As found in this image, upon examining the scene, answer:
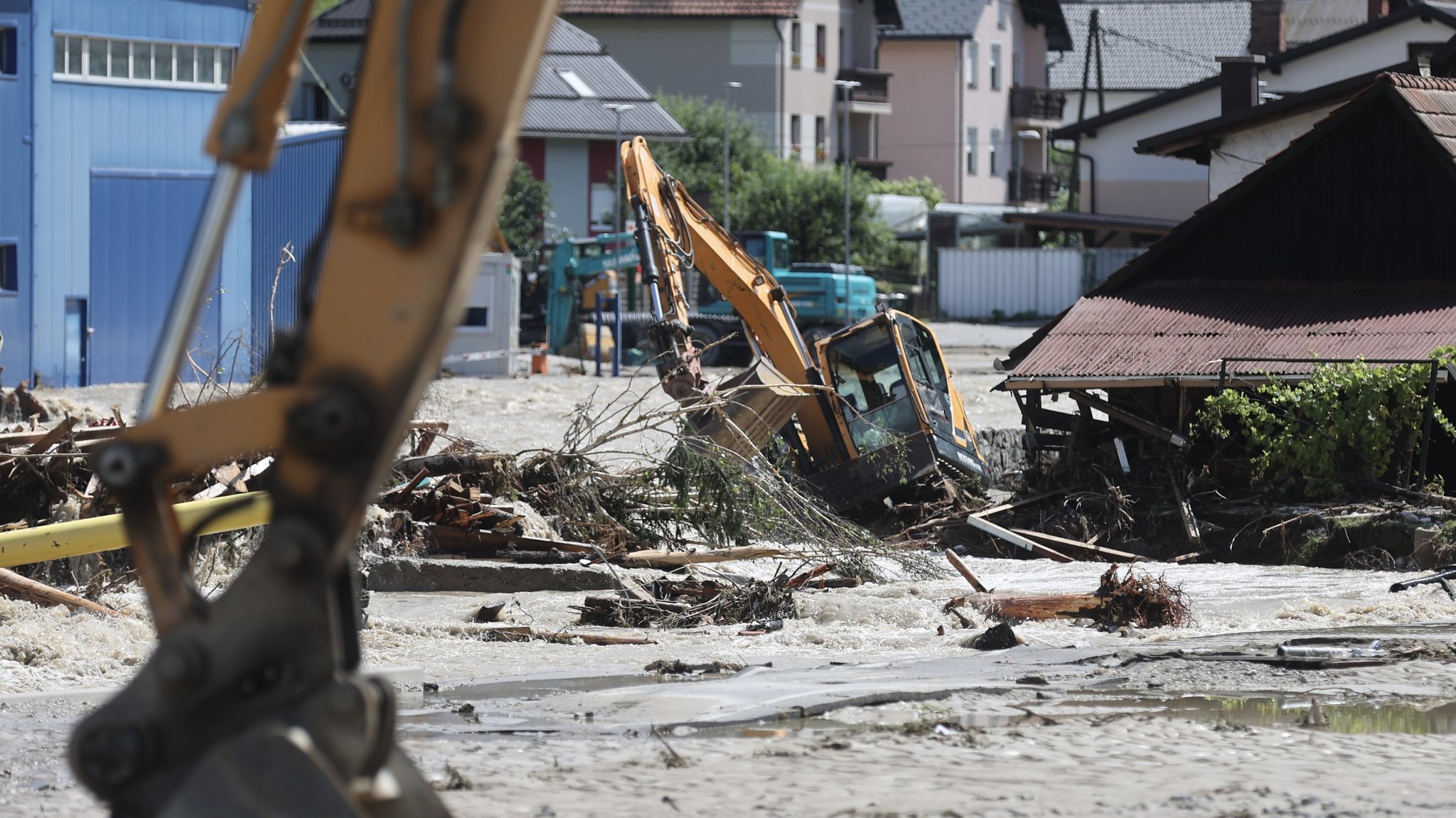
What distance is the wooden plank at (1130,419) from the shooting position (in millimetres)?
16422

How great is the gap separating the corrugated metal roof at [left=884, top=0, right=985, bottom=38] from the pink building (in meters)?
0.03

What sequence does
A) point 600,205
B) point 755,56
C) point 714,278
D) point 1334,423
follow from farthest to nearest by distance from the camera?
point 755,56 < point 600,205 < point 714,278 < point 1334,423

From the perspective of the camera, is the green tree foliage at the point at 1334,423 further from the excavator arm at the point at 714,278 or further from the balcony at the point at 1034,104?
the balcony at the point at 1034,104

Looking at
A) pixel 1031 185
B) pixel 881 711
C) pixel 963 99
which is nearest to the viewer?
pixel 881 711

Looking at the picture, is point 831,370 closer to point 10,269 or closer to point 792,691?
point 792,691

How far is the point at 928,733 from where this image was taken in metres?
7.96

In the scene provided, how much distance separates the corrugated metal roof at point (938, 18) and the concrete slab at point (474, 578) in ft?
194

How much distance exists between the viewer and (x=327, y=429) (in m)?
3.88

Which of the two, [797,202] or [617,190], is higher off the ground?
[797,202]

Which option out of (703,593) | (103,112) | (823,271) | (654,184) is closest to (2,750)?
(703,593)

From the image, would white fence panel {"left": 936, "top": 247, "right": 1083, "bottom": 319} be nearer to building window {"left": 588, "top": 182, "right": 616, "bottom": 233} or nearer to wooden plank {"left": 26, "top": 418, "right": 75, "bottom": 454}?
building window {"left": 588, "top": 182, "right": 616, "bottom": 233}

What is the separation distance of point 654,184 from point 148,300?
14036 millimetres

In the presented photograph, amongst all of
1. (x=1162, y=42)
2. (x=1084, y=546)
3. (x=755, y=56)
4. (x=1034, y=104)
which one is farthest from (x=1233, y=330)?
(x=1162, y=42)

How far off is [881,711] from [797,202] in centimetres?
4723
